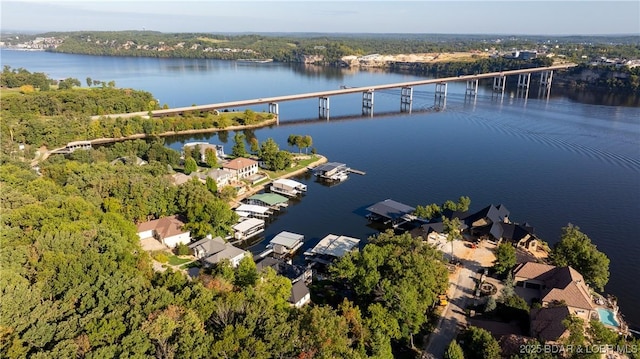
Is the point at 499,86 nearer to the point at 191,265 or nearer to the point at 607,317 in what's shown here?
the point at 607,317

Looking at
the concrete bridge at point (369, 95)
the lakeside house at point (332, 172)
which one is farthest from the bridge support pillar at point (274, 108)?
the lakeside house at point (332, 172)

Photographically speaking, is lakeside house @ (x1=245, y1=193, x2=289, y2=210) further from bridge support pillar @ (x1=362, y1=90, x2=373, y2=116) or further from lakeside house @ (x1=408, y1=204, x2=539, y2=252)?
bridge support pillar @ (x1=362, y1=90, x2=373, y2=116)

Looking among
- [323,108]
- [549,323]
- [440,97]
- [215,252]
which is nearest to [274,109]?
[323,108]

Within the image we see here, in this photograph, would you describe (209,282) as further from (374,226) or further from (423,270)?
(374,226)

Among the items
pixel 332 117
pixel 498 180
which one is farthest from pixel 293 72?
pixel 498 180

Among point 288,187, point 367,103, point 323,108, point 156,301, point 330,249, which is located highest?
point 367,103

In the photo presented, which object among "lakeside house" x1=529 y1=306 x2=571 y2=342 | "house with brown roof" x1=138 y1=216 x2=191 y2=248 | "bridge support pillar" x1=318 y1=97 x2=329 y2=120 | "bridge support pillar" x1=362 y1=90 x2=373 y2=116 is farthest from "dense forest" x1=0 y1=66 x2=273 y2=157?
"lakeside house" x1=529 y1=306 x2=571 y2=342
